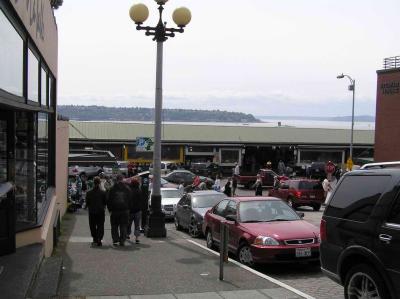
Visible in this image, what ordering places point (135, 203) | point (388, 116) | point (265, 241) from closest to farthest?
point (265, 241) → point (135, 203) → point (388, 116)

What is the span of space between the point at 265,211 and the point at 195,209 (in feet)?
18.2

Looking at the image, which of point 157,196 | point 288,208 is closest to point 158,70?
point 157,196

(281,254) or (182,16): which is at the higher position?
(182,16)

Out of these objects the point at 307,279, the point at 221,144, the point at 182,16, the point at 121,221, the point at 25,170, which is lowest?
the point at 307,279

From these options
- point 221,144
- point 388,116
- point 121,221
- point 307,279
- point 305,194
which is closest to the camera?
point 307,279

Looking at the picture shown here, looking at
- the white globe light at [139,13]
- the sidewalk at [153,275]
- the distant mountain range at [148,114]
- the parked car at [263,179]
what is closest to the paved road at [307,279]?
the sidewalk at [153,275]

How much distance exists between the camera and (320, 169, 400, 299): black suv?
19.1 feet

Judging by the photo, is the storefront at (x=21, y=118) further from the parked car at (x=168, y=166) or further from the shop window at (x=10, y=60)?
the parked car at (x=168, y=166)

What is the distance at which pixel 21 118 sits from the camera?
8.87 m

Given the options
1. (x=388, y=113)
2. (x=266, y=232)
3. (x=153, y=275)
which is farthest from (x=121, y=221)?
(x=388, y=113)

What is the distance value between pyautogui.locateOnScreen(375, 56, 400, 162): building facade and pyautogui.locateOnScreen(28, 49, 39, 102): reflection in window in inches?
1469

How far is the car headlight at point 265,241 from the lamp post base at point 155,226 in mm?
5031

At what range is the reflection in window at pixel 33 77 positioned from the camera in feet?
29.0

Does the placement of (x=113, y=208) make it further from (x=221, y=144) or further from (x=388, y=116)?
(x=221, y=144)
